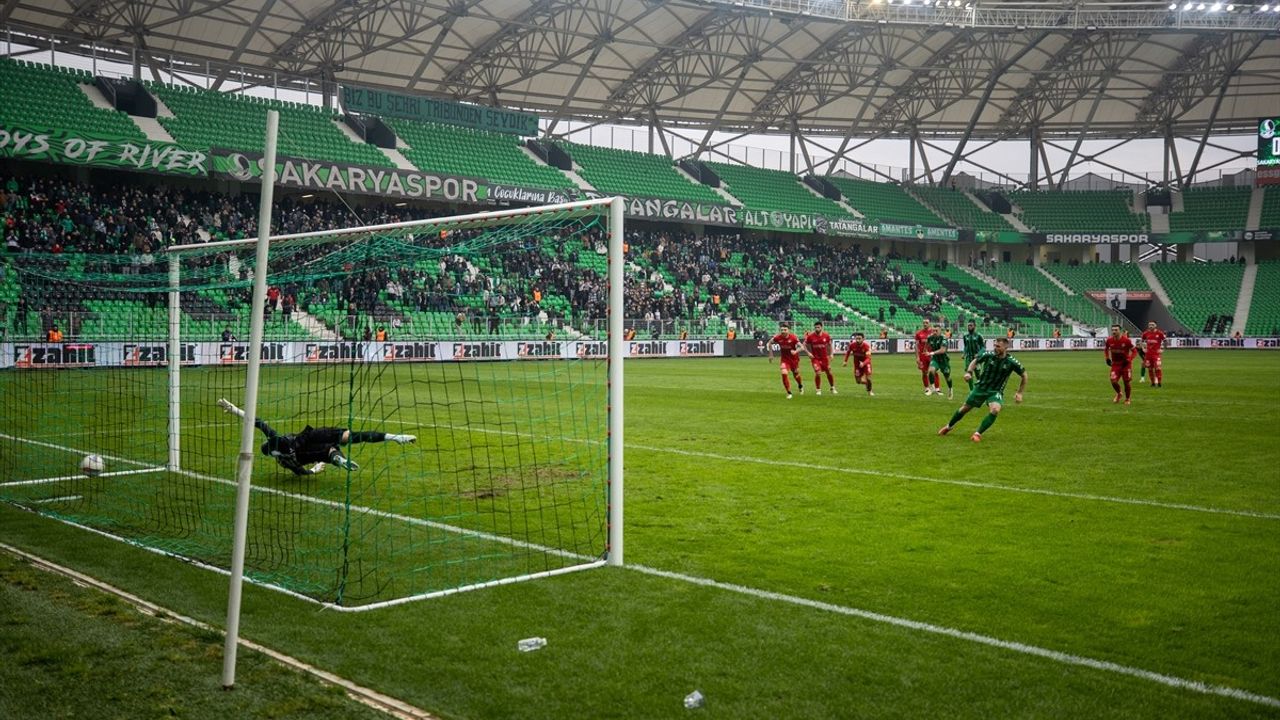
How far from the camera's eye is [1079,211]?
69.2 metres

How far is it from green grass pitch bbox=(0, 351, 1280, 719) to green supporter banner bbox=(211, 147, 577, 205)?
1098 inches

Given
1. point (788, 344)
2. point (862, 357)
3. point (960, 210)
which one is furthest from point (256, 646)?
point (960, 210)

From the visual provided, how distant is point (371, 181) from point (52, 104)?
37.4 ft

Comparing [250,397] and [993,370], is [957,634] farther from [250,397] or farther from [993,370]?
[993,370]

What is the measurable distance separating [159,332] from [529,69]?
26.6 metres

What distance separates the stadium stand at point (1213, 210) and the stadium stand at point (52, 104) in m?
62.9

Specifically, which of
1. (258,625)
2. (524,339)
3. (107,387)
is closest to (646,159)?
(524,339)

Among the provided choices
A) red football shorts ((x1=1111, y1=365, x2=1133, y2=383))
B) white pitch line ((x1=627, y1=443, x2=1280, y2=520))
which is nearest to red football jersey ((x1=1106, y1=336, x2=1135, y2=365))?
red football shorts ((x1=1111, y1=365, x2=1133, y2=383))

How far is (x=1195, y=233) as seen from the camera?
66438mm

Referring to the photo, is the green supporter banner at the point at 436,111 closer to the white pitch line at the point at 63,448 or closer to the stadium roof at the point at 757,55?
the stadium roof at the point at 757,55

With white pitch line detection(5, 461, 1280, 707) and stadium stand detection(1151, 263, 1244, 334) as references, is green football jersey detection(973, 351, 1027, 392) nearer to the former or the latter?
white pitch line detection(5, 461, 1280, 707)

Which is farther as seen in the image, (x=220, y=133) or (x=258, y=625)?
(x=220, y=133)

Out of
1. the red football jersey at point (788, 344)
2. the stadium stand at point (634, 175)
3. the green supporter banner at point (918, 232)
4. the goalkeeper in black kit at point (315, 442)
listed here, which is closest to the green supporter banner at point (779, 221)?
the stadium stand at point (634, 175)

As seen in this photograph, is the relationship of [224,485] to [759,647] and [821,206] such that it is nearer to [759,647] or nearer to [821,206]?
[759,647]
